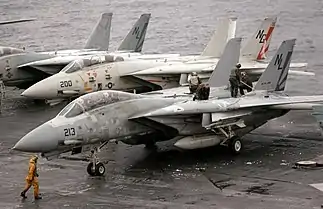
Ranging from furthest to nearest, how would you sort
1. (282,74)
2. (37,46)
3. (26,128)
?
(37,46) → (26,128) → (282,74)

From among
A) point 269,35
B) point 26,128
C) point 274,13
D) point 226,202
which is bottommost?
point 226,202

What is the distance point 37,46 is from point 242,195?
119 ft

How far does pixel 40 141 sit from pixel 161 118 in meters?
3.69

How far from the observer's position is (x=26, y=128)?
26.3m

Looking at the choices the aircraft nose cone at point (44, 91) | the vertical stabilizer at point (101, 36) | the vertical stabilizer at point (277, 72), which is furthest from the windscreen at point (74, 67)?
the vertical stabilizer at point (101, 36)

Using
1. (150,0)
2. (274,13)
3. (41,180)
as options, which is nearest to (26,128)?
(41,180)

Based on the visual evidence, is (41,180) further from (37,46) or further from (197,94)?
(37,46)

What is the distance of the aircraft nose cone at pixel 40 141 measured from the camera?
18297 mm

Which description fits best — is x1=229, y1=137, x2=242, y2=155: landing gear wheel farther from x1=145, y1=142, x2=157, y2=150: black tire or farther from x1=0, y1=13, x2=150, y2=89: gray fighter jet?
x1=0, y1=13, x2=150, y2=89: gray fighter jet

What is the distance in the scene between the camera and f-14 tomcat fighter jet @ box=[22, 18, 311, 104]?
27250 mm

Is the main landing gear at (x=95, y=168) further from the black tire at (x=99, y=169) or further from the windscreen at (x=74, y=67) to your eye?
the windscreen at (x=74, y=67)

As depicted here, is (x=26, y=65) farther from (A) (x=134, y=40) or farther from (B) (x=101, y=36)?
(B) (x=101, y=36)

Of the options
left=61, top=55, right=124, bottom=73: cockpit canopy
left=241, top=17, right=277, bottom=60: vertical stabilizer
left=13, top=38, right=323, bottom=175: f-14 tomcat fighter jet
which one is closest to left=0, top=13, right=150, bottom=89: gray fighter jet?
left=61, top=55, right=124, bottom=73: cockpit canopy

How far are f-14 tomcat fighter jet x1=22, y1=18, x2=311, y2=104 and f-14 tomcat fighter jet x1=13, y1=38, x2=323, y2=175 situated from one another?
5921 mm
